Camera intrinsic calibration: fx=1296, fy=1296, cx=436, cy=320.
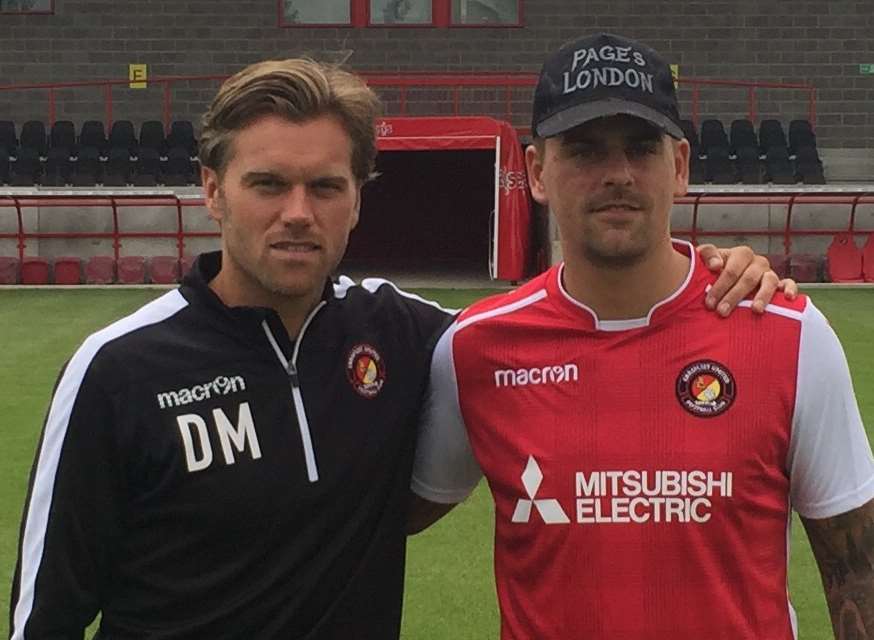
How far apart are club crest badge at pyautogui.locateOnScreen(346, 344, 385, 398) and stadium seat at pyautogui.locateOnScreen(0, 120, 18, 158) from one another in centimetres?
2059

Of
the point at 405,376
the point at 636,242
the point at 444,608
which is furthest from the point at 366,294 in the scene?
the point at 444,608

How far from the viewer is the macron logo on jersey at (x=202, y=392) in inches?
95.3

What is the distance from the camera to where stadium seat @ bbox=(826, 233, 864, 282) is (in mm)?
18562

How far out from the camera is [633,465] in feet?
7.95

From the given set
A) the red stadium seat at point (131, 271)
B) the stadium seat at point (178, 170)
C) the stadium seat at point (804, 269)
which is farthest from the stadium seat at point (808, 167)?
the red stadium seat at point (131, 271)

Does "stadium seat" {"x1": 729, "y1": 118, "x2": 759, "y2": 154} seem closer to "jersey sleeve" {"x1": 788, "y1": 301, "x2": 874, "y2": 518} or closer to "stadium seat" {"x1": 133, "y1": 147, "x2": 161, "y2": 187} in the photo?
"stadium seat" {"x1": 133, "y1": 147, "x2": 161, "y2": 187}

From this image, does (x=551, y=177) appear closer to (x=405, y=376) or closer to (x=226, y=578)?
(x=405, y=376)

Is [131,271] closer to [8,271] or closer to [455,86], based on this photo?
[8,271]

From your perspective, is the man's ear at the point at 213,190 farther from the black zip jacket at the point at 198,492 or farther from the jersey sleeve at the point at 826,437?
the jersey sleeve at the point at 826,437

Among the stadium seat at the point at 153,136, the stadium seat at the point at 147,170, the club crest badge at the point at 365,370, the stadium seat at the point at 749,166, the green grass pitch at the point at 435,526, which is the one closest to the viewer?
the club crest badge at the point at 365,370

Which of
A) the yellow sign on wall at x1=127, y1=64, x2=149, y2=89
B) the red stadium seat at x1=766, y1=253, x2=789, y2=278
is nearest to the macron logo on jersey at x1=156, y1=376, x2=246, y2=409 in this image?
the red stadium seat at x1=766, y1=253, x2=789, y2=278

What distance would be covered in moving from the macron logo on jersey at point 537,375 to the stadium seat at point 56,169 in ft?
65.3

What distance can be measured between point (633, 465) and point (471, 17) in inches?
856

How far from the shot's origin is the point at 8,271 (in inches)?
743
